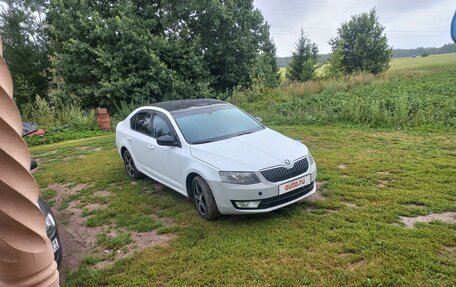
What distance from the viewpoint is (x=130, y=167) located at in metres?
6.86

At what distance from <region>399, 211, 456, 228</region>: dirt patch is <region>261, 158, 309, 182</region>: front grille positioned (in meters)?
1.41

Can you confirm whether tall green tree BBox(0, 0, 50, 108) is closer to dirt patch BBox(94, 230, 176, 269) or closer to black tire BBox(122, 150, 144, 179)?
black tire BBox(122, 150, 144, 179)

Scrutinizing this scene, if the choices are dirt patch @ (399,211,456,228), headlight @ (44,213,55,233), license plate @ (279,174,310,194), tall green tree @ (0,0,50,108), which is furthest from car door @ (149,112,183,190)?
tall green tree @ (0,0,50,108)

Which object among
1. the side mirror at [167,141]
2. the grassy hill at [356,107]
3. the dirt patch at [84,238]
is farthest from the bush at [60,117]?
the side mirror at [167,141]

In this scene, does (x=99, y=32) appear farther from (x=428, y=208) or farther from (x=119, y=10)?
(x=428, y=208)

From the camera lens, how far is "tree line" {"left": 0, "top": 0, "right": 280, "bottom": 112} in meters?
15.9

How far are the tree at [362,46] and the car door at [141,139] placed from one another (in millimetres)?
33781

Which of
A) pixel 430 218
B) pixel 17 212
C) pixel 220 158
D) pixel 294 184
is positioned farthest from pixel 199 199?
pixel 17 212

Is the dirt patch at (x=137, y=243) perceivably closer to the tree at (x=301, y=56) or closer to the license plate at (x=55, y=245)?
the license plate at (x=55, y=245)

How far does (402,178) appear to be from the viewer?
5.67 metres

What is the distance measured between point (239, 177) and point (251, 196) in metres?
0.29

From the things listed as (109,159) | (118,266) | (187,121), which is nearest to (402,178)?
(187,121)

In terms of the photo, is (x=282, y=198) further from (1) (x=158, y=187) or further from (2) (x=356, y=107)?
(2) (x=356, y=107)

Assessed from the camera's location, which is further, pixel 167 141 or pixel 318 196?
pixel 318 196
